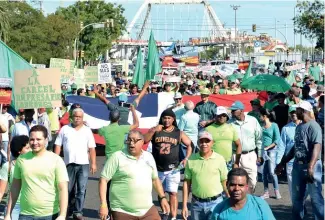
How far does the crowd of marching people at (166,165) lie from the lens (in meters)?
7.58

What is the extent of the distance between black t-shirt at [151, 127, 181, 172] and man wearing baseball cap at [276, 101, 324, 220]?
4.55ft

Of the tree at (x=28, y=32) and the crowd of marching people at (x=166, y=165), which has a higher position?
the tree at (x=28, y=32)

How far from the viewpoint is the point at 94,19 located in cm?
7694

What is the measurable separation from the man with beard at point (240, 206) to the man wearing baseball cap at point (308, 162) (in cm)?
389

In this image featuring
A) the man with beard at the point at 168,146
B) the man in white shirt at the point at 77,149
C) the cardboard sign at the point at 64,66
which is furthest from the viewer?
the cardboard sign at the point at 64,66

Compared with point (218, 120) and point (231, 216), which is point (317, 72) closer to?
point (218, 120)

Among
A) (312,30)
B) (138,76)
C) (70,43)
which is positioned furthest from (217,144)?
(70,43)

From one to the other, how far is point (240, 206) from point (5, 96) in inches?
368

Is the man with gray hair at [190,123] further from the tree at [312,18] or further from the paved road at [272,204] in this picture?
the tree at [312,18]

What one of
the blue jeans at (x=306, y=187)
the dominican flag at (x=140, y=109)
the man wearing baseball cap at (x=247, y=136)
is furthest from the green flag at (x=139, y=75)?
the blue jeans at (x=306, y=187)

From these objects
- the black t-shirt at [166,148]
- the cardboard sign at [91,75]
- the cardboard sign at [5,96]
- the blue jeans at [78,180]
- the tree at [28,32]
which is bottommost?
the blue jeans at [78,180]

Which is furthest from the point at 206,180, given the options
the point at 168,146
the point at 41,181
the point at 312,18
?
the point at 312,18

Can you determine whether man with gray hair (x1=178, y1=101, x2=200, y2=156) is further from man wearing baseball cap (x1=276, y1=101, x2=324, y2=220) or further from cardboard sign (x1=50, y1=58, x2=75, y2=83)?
cardboard sign (x1=50, y1=58, x2=75, y2=83)

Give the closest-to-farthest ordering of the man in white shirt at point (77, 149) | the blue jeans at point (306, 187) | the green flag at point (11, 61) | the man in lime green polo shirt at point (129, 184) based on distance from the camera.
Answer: the man in lime green polo shirt at point (129, 184) → the blue jeans at point (306, 187) → the man in white shirt at point (77, 149) → the green flag at point (11, 61)
